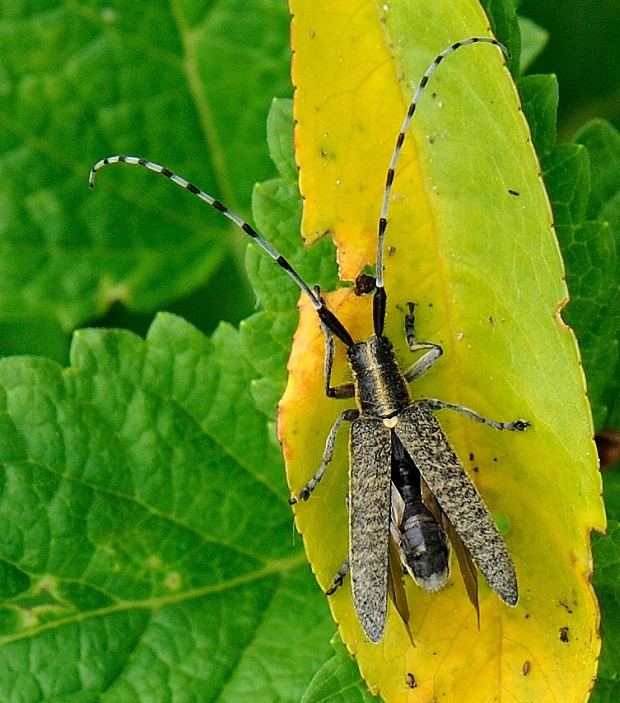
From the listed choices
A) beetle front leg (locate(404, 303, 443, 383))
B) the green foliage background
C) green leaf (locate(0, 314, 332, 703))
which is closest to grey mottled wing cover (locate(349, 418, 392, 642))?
the green foliage background

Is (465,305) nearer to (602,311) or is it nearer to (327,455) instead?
(602,311)

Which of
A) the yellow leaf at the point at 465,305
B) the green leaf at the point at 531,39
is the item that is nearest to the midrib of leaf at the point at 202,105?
the green leaf at the point at 531,39

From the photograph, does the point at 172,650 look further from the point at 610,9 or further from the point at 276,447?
the point at 610,9

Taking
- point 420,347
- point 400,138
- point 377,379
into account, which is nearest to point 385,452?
point 377,379

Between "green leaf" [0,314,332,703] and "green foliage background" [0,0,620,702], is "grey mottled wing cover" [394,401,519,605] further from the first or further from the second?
"green leaf" [0,314,332,703]

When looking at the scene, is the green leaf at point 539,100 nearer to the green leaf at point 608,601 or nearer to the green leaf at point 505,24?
the green leaf at point 505,24
